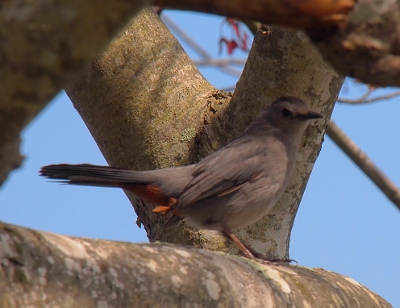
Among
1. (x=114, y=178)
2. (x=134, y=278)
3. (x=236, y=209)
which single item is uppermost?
(x=236, y=209)

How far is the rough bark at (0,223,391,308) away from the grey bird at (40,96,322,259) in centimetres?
94

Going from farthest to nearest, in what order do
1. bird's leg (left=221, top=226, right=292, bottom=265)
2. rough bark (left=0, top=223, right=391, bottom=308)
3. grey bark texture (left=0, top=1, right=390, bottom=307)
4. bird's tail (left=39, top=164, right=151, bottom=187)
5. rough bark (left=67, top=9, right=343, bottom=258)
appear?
rough bark (left=67, top=9, right=343, bottom=258), bird's leg (left=221, top=226, right=292, bottom=265), bird's tail (left=39, top=164, right=151, bottom=187), grey bark texture (left=0, top=1, right=390, bottom=307), rough bark (left=0, top=223, right=391, bottom=308)

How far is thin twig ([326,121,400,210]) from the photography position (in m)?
4.54

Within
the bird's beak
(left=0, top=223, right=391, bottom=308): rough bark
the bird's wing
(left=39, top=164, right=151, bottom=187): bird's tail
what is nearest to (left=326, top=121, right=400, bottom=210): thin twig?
the bird's beak

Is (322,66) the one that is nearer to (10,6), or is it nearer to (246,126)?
(246,126)

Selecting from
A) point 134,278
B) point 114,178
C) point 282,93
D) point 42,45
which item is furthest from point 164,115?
point 42,45

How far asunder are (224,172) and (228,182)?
92mm

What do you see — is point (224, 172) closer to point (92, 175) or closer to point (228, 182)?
point (228, 182)

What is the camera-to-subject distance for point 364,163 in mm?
4621

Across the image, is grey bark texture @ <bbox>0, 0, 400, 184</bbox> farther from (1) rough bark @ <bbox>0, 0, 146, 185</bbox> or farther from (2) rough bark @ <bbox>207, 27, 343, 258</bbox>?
(2) rough bark @ <bbox>207, 27, 343, 258</bbox>

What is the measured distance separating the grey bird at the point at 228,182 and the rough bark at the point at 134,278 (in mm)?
942

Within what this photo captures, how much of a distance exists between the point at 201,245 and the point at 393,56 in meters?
2.84

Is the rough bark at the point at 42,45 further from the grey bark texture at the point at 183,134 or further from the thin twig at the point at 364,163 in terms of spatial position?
the thin twig at the point at 364,163

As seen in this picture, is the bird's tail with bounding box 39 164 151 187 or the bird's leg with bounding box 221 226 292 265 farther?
Answer: the bird's leg with bounding box 221 226 292 265
